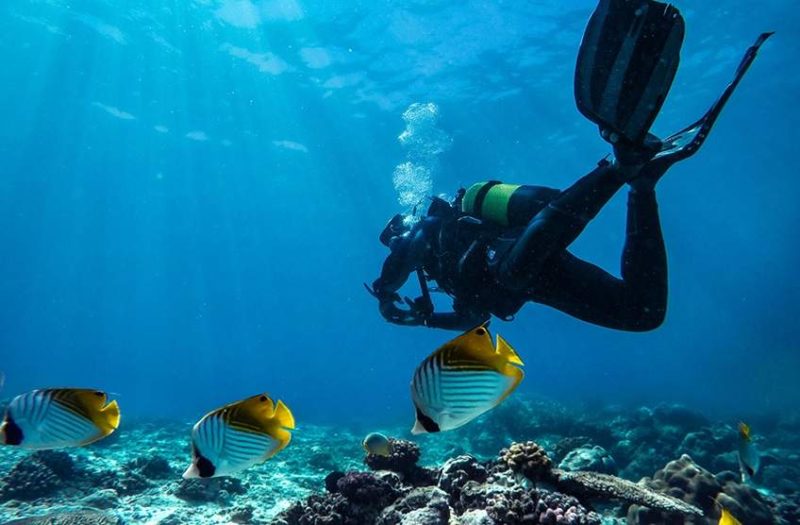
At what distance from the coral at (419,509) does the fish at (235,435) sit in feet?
6.88

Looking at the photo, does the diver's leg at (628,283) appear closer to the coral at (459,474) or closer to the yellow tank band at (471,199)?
the yellow tank band at (471,199)

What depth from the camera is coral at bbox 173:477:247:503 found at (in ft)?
27.2

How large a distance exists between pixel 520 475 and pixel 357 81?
2900 centimetres

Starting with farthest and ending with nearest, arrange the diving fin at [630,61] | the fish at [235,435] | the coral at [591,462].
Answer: the coral at [591,462], the diving fin at [630,61], the fish at [235,435]

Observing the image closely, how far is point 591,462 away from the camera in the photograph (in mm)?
7547

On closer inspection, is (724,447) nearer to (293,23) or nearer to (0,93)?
(293,23)

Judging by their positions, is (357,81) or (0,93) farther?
(0,93)

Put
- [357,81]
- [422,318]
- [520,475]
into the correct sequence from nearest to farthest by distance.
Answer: [520,475] → [422,318] → [357,81]

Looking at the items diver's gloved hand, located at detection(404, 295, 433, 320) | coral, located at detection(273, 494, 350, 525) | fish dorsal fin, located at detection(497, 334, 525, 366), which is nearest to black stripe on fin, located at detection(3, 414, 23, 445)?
fish dorsal fin, located at detection(497, 334, 525, 366)

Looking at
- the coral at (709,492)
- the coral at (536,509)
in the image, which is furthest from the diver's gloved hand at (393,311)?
the coral at (709,492)

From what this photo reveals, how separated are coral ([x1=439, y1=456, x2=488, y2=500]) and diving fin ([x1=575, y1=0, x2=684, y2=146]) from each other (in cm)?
366

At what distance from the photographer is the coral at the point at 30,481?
8.28 metres

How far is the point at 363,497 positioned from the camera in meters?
4.57

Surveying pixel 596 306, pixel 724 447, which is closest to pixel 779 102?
pixel 724 447
